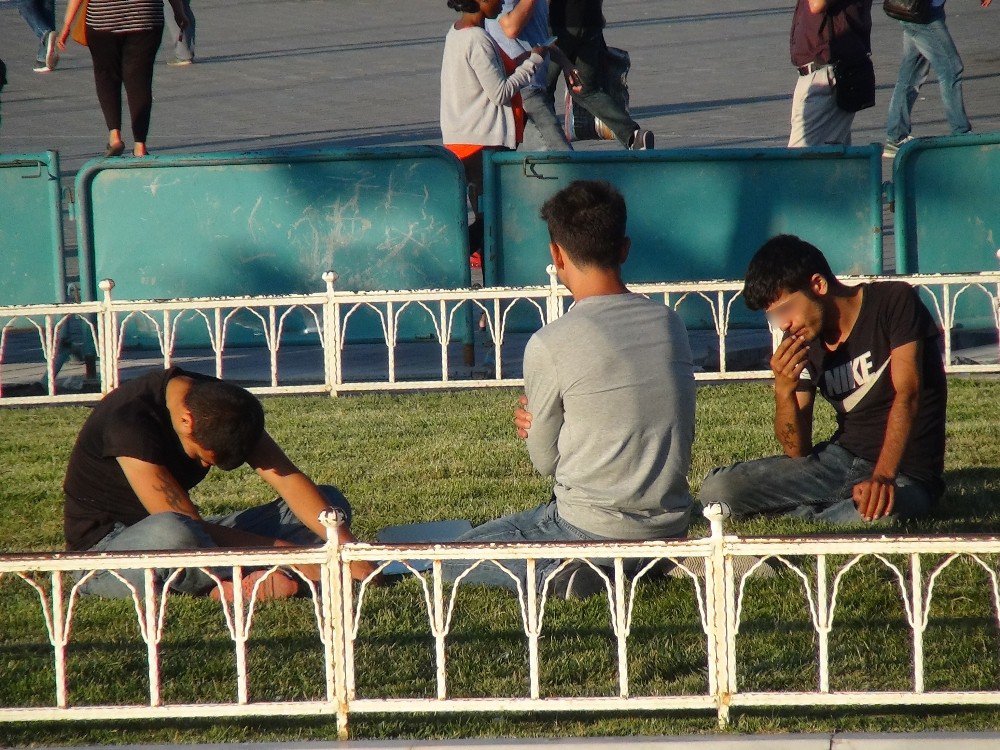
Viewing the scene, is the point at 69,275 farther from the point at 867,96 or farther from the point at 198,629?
the point at 198,629

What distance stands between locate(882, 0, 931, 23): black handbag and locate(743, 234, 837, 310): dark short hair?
7.50 m

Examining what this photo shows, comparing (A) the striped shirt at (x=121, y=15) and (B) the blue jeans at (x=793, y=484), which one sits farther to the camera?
(A) the striped shirt at (x=121, y=15)

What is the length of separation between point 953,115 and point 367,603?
988cm

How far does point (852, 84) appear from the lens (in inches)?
401

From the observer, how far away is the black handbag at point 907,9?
12.0 m

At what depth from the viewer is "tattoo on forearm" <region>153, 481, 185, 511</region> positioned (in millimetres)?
4949

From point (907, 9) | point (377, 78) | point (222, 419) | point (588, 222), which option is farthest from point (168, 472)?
point (377, 78)

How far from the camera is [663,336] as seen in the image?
467cm

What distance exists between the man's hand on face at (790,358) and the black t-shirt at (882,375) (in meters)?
0.21

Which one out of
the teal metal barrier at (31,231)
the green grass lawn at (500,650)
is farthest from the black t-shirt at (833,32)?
the teal metal barrier at (31,231)

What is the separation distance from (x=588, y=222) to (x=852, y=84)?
249 inches

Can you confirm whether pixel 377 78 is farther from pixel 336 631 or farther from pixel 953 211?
pixel 336 631

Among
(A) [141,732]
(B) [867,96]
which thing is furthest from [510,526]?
(B) [867,96]

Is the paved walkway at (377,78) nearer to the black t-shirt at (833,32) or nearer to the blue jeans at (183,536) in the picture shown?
the black t-shirt at (833,32)
